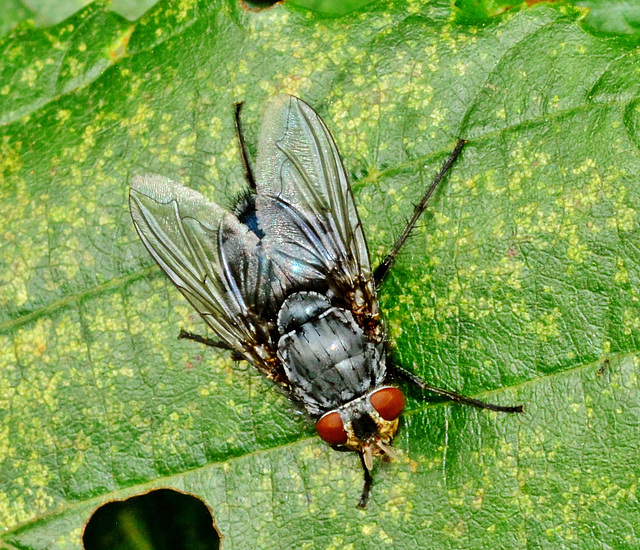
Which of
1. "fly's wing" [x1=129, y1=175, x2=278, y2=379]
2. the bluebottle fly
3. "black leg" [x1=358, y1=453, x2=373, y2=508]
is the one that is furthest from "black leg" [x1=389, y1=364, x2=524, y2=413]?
"fly's wing" [x1=129, y1=175, x2=278, y2=379]

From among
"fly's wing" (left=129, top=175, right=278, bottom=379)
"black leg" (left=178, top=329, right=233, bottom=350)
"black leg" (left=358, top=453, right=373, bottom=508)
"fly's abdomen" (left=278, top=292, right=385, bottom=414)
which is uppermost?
"fly's wing" (left=129, top=175, right=278, bottom=379)

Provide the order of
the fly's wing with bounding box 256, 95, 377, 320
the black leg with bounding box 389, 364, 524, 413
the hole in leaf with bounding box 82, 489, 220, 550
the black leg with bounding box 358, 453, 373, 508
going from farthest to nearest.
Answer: the hole in leaf with bounding box 82, 489, 220, 550, the fly's wing with bounding box 256, 95, 377, 320, the black leg with bounding box 358, 453, 373, 508, the black leg with bounding box 389, 364, 524, 413

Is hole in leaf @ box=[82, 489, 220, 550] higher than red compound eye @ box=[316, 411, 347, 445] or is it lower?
lower

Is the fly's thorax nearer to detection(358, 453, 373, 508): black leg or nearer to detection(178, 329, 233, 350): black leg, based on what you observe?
detection(358, 453, 373, 508): black leg

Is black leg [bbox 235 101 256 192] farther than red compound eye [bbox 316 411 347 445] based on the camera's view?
Yes

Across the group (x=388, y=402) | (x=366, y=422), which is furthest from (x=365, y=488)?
(x=388, y=402)

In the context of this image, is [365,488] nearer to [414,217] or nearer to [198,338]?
[198,338]

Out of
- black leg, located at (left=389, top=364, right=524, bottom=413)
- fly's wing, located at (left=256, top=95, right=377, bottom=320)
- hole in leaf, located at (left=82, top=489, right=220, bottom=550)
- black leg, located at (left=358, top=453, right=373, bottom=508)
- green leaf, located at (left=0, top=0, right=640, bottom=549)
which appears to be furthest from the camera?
hole in leaf, located at (left=82, top=489, right=220, bottom=550)
